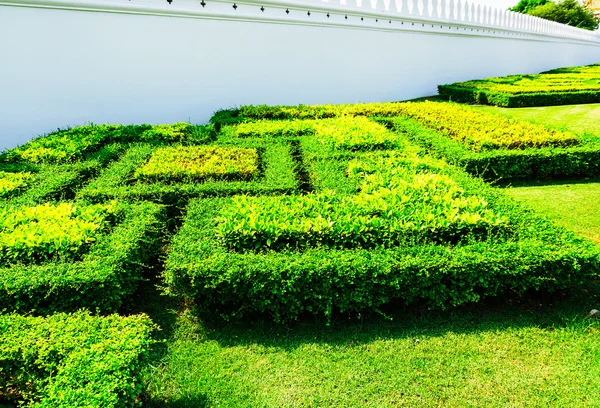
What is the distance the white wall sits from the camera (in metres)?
7.77

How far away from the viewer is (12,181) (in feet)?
18.0

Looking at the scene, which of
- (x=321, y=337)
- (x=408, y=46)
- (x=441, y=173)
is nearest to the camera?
(x=321, y=337)

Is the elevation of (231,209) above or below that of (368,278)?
above

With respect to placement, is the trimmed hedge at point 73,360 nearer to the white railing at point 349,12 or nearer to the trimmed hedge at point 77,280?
the trimmed hedge at point 77,280

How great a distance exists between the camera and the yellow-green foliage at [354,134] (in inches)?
272

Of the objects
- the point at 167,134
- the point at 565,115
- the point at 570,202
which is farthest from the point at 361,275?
the point at 565,115

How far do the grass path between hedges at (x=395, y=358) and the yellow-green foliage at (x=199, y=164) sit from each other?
→ 2016 millimetres

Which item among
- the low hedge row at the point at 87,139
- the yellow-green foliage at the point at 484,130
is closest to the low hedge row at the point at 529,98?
the yellow-green foliage at the point at 484,130

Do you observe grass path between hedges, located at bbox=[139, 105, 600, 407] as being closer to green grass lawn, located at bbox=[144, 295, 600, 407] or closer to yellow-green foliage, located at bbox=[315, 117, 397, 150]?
green grass lawn, located at bbox=[144, 295, 600, 407]

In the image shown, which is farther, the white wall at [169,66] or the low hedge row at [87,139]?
the white wall at [169,66]

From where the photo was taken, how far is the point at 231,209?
4.49 metres

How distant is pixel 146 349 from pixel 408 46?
1312cm

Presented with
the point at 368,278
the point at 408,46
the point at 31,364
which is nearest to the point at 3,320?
the point at 31,364

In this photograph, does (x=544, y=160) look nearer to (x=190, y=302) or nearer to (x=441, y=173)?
(x=441, y=173)
